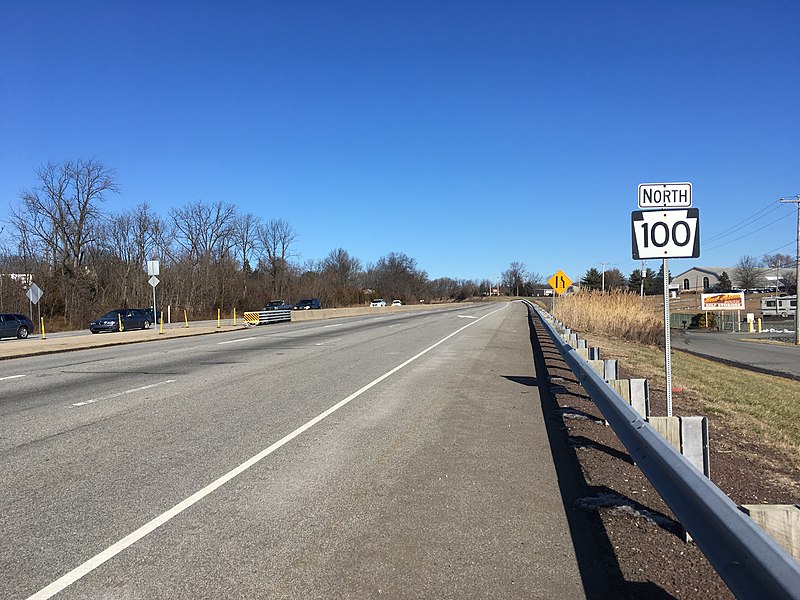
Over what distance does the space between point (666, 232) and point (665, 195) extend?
0.53 meters

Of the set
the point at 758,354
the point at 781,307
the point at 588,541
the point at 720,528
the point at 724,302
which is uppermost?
the point at 724,302

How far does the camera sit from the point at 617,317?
30.3 metres

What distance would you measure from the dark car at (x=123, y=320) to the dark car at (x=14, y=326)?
3.52 meters

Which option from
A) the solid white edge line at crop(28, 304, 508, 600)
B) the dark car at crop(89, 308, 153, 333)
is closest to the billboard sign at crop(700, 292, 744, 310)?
the dark car at crop(89, 308, 153, 333)

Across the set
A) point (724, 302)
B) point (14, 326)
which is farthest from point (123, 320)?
point (724, 302)

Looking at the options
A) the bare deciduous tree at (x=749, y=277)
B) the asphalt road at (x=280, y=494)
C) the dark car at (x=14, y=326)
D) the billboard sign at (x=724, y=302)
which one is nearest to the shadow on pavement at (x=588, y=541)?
the asphalt road at (x=280, y=494)

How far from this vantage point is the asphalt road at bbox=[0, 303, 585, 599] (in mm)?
3986

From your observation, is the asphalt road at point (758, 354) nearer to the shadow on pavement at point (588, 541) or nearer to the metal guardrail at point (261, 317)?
the shadow on pavement at point (588, 541)

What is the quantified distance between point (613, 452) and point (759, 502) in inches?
76.9

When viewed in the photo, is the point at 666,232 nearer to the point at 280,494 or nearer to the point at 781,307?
the point at 280,494

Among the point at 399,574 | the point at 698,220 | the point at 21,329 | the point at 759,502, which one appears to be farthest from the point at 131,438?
the point at 21,329

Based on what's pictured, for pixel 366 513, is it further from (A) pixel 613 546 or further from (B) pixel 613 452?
(B) pixel 613 452

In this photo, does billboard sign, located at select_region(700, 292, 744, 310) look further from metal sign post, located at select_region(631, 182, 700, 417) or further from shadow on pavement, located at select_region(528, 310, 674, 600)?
shadow on pavement, located at select_region(528, 310, 674, 600)

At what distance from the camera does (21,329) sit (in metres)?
35.9
